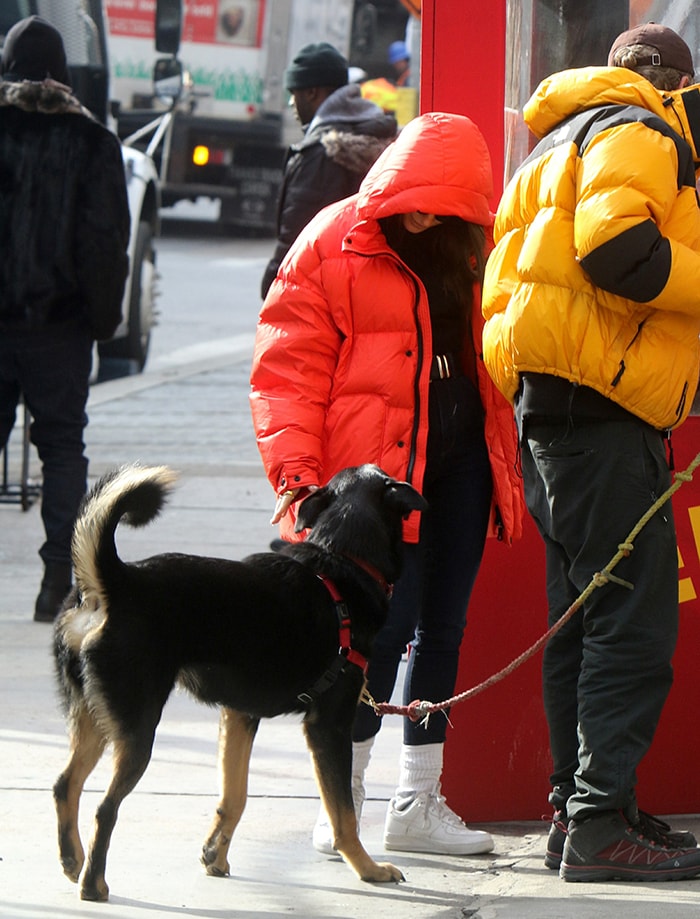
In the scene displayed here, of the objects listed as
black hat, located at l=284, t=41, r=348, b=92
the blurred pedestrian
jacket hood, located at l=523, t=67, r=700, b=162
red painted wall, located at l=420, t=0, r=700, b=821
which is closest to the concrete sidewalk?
red painted wall, located at l=420, t=0, r=700, b=821

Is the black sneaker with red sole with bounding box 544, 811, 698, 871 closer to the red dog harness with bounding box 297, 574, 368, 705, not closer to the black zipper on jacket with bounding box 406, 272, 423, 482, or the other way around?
the red dog harness with bounding box 297, 574, 368, 705

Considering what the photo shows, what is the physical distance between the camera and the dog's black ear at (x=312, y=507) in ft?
12.5

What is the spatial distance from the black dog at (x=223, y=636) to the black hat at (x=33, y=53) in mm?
3067

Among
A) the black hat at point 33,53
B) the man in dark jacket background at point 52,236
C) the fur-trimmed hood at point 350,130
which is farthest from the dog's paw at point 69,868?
the fur-trimmed hood at point 350,130

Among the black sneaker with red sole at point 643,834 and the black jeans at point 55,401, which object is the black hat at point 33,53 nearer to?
the black jeans at point 55,401

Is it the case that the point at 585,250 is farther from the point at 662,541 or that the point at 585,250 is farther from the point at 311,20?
the point at 311,20

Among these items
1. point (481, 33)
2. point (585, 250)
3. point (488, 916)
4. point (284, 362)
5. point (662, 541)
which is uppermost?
point (481, 33)

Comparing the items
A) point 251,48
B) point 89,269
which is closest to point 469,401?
point 89,269

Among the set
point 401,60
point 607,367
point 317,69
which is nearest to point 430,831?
point 607,367

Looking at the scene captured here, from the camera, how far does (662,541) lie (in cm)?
362

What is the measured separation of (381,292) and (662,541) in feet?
3.02

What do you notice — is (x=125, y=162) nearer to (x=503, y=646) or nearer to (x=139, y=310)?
(x=139, y=310)

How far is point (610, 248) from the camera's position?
3.31m

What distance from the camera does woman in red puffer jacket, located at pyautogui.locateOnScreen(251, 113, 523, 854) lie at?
386cm
